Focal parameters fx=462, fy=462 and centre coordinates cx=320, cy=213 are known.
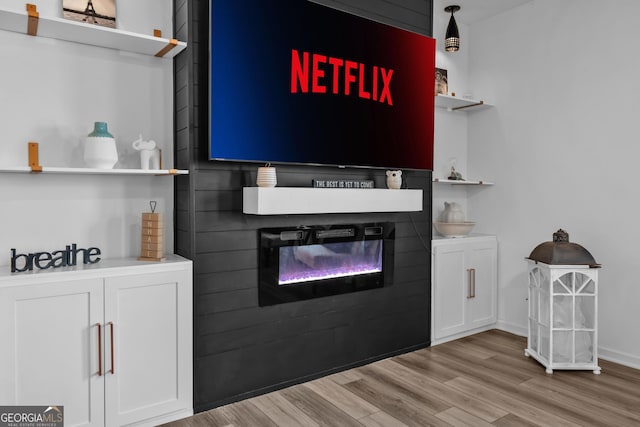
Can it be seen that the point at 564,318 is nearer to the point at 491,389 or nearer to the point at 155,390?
the point at 491,389

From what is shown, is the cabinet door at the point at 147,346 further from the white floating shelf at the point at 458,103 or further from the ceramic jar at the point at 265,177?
the white floating shelf at the point at 458,103

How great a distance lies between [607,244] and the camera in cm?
326

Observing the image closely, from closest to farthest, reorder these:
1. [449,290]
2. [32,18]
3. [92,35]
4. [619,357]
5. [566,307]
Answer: [32,18] < [92,35] < [566,307] < [619,357] < [449,290]

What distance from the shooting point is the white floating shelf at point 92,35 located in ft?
6.77

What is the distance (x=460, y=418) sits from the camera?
2395mm

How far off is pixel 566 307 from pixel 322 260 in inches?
65.4

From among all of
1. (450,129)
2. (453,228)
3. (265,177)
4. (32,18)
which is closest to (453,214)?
(453,228)

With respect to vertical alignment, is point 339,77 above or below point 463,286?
above

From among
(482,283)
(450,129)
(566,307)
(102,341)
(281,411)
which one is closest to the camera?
(102,341)

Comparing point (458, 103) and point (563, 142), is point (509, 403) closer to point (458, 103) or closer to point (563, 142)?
point (563, 142)

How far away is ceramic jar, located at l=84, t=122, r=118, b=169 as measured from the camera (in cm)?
223

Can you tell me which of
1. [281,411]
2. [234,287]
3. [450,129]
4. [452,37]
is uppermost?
[452,37]

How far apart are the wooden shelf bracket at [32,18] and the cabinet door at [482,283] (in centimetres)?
319

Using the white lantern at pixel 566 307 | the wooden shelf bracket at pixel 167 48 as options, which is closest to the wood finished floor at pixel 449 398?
the white lantern at pixel 566 307
